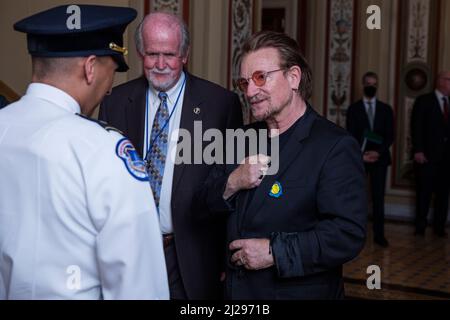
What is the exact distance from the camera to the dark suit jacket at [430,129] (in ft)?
23.2

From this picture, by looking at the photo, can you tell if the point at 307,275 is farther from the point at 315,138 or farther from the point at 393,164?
the point at 393,164

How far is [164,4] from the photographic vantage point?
Result: 16.9 ft

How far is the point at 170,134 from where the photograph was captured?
268 cm

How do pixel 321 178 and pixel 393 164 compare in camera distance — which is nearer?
pixel 321 178

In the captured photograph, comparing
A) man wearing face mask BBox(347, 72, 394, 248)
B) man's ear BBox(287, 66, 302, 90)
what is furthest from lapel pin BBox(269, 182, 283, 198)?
man wearing face mask BBox(347, 72, 394, 248)

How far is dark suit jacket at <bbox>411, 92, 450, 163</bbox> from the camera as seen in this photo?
23.2ft

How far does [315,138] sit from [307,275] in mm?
405

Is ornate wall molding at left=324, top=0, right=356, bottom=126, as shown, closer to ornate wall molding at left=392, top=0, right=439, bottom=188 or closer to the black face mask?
ornate wall molding at left=392, top=0, right=439, bottom=188

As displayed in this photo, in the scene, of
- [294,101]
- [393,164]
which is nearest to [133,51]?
[294,101]

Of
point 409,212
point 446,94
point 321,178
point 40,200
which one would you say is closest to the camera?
point 40,200

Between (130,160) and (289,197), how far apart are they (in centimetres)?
66

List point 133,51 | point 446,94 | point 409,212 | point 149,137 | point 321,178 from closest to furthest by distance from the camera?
point 321,178, point 149,137, point 133,51, point 446,94, point 409,212

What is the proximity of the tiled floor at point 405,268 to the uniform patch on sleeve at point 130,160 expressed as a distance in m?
3.36

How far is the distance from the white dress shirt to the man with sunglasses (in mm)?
444
